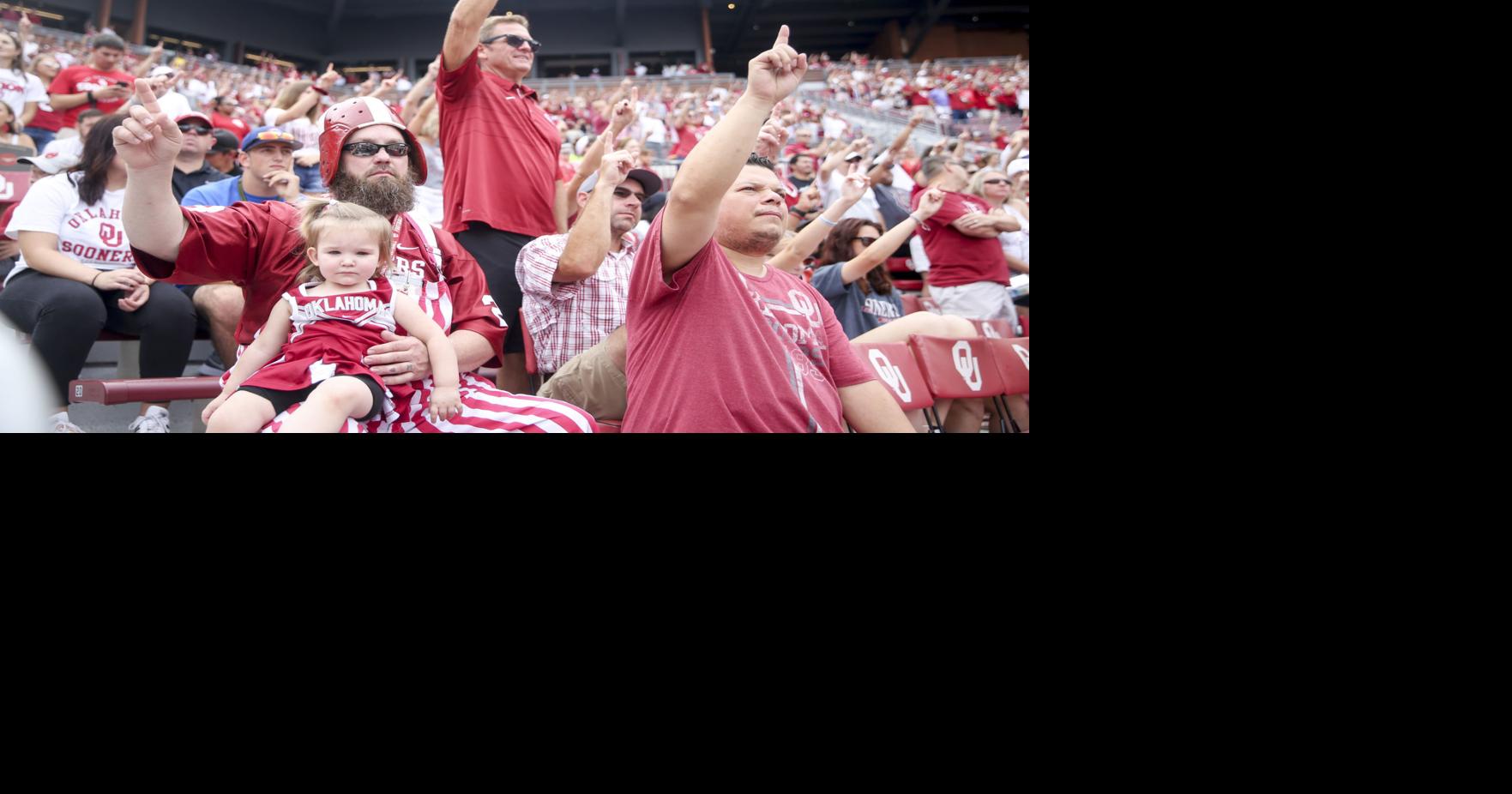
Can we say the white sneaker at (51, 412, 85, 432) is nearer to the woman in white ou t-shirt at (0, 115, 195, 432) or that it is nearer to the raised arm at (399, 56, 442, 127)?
the woman in white ou t-shirt at (0, 115, 195, 432)

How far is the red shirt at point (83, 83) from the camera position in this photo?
3803mm

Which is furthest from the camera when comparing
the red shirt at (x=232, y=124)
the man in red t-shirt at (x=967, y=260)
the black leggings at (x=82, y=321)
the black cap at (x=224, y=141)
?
the red shirt at (x=232, y=124)

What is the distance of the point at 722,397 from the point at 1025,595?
62cm

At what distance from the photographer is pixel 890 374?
2.64m

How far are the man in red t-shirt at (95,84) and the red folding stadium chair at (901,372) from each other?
9.76 feet

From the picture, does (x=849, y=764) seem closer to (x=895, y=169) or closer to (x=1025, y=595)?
(x=1025, y=595)

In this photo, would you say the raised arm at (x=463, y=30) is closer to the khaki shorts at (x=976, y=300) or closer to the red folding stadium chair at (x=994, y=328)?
the red folding stadium chair at (x=994, y=328)

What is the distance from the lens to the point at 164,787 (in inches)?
56.8

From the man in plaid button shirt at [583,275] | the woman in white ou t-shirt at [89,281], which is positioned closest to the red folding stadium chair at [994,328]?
Answer: the man in plaid button shirt at [583,275]

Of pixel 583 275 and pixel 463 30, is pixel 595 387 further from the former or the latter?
pixel 463 30

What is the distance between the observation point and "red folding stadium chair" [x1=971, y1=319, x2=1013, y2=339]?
3.41 metres

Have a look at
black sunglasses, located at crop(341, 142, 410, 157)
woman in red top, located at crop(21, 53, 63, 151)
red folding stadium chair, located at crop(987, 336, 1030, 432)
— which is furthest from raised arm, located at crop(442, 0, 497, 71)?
woman in red top, located at crop(21, 53, 63, 151)

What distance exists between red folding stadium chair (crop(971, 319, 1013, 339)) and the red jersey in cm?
219

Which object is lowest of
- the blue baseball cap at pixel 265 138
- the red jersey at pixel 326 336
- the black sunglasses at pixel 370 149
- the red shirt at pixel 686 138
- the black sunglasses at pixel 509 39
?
the red jersey at pixel 326 336
